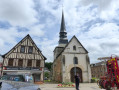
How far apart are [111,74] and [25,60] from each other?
1573 centimetres

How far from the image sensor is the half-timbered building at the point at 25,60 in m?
18.5

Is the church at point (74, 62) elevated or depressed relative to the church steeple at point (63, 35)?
depressed

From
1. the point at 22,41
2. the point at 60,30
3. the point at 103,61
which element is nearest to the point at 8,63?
the point at 22,41

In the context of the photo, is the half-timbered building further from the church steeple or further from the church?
the church steeple

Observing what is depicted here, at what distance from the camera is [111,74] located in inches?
289

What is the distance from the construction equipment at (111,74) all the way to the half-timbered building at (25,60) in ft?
46.1

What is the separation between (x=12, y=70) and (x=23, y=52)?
368 cm

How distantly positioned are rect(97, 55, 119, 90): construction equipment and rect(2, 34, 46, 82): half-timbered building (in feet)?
46.1

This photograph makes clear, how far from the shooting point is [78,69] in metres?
22.6

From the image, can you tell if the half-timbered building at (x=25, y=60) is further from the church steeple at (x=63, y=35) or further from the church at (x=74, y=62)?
the church steeple at (x=63, y=35)

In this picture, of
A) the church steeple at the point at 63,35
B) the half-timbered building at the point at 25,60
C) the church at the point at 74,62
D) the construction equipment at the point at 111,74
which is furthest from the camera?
the church steeple at the point at 63,35

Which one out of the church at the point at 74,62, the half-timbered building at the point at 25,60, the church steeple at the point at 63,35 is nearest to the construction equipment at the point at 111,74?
the half-timbered building at the point at 25,60

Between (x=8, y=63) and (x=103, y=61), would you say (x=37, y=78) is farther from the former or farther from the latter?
(x=103, y=61)

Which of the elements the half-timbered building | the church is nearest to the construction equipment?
the half-timbered building
